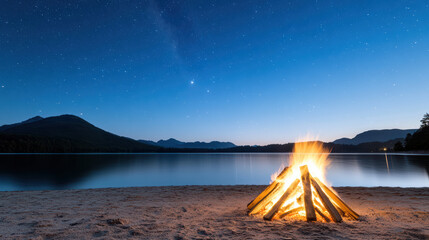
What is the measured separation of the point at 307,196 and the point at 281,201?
705 millimetres

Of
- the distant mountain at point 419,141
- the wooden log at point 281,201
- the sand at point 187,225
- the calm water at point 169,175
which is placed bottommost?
the calm water at point 169,175

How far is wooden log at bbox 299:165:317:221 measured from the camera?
233 inches

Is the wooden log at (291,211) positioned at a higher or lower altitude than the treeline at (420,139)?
lower

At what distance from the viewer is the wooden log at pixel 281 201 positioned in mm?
6210

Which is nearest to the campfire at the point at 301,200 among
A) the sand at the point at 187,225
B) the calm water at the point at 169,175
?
the sand at the point at 187,225

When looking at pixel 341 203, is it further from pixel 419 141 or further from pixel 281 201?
pixel 419 141

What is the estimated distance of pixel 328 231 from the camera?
5188mm

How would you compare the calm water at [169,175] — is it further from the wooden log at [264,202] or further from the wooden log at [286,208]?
the wooden log at [286,208]

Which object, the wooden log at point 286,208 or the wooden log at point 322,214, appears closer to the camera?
the wooden log at point 322,214

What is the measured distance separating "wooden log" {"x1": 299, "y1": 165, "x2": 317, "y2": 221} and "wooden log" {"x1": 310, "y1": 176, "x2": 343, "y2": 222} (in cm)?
21

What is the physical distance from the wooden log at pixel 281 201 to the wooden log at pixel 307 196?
258 mm

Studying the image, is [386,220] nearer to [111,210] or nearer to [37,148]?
[111,210]

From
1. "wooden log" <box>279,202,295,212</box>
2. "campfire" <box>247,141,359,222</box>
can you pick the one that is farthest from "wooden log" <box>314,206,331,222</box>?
"wooden log" <box>279,202,295,212</box>

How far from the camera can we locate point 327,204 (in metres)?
6.15
